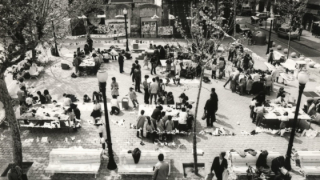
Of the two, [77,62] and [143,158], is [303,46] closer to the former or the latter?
[77,62]

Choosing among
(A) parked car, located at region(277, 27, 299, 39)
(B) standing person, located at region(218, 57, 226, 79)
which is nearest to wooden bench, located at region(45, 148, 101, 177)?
(B) standing person, located at region(218, 57, 226, 79)

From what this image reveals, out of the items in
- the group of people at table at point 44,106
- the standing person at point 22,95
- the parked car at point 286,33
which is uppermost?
the parked car at point 286,33

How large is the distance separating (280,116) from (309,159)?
3407 mm

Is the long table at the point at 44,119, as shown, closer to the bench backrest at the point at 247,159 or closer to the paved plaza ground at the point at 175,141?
the paved plaza ground at the point at 175,141

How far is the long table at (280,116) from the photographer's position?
14.2m

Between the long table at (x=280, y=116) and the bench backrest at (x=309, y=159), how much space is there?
3260mm

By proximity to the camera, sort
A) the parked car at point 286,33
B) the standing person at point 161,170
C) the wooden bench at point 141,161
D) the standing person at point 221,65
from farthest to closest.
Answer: the parked car at point 286,33 → the standing person at point 221,65 → the wooden bench at point 141,161 → the standing person at point 161,170

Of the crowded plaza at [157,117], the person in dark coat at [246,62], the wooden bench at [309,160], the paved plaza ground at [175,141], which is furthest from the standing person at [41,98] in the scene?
the person in dark coat at [246,62]

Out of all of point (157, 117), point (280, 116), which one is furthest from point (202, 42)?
point (280, 116)

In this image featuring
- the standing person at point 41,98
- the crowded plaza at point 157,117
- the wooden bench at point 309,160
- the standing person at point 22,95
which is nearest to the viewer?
the crowded plaza at point 157,117

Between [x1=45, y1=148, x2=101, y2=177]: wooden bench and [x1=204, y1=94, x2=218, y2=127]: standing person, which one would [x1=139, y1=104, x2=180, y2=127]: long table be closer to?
[x1=204, y1=94, x2=218, y2=127]: standing person

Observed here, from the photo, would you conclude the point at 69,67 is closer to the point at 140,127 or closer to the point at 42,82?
the point at 42,82

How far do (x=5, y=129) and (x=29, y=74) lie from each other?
A: 22.8 feet

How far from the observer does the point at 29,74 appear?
805 inches
